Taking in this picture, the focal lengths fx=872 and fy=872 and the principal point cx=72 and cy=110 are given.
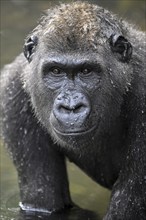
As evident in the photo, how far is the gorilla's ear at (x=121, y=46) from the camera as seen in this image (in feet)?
27.3

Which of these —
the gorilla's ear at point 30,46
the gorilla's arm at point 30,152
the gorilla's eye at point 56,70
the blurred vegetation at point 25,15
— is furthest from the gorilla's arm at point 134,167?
the blurred vegetation at point 25,15

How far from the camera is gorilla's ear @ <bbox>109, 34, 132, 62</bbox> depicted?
8328mm

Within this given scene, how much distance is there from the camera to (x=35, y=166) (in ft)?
31.0

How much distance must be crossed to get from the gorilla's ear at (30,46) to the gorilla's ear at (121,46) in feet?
2.53

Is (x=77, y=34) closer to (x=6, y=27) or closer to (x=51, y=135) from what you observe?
(x=51, y=135)

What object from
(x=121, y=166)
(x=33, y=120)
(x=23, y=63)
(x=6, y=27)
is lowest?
(x=121, y=166)

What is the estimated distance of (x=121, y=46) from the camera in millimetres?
8359

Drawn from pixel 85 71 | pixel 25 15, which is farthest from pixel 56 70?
pixel 25 15

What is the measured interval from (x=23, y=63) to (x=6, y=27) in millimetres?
5528

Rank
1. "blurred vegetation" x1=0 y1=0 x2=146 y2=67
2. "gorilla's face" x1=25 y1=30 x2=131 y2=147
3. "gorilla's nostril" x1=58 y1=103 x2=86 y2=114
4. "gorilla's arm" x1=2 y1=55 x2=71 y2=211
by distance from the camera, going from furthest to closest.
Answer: "blurred vegetation" x1=0 y1=0 x2=146 y2=67 < "gorilla's arm" x1=2 y1=55 x2=71 y2=211 < "gorilla's face" x1=25 y1=30 x2=131 y2=147 < "gorilla's nostril" x1=58 y1=103 x2=86 y2=114

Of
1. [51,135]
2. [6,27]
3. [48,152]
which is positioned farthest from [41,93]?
[6,27]

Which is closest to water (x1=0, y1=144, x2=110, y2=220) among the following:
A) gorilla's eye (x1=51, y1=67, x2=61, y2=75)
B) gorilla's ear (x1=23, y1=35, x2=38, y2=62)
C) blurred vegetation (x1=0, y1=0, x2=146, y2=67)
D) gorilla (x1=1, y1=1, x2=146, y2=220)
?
gorilla (x1=1, y1=1, x2=146, y2=220)

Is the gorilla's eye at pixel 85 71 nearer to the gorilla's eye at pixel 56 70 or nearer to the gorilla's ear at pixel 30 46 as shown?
the gorilla's eye at pixel 56 70

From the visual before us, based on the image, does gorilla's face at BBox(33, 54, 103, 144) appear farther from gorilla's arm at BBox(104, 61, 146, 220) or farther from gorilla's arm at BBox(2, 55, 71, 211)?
gorilla's arm at BBox(2, 55, 71, 211)
